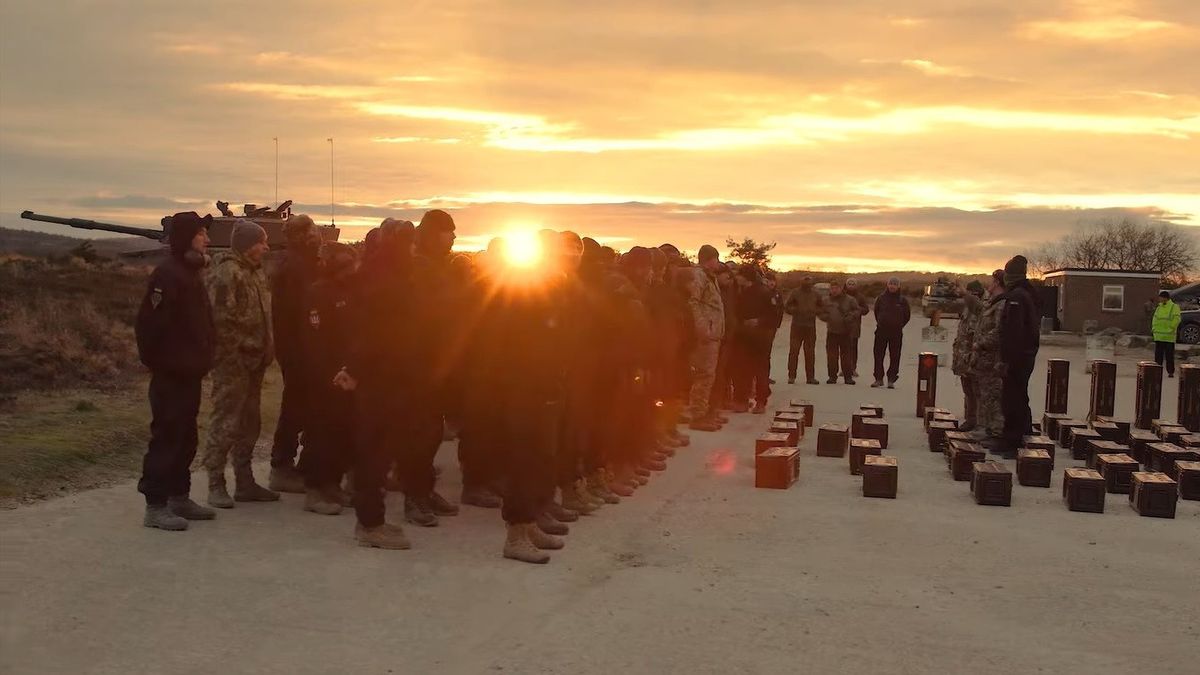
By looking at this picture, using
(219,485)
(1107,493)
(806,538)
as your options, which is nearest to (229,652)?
(219,485)

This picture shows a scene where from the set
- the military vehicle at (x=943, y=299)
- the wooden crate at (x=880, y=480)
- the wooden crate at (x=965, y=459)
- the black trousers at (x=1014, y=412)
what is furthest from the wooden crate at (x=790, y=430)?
the military vehicle at (x=943, y=299)

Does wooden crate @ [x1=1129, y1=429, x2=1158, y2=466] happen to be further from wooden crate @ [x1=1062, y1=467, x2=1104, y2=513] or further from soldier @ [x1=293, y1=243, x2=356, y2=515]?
soldier @ [x1=293, y1=243, x2=356, y2=515]

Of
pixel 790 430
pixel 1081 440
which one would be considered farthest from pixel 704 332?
pixel 1081 440

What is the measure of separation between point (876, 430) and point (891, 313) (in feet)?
26.2

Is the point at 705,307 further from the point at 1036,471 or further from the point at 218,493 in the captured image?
the point at 218,493

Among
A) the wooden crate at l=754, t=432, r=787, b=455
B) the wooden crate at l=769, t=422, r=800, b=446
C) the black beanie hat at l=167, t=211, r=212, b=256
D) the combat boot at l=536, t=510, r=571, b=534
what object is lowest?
the combat boot at l=536, t=510, r=571, b=534

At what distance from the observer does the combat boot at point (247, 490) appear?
919cm

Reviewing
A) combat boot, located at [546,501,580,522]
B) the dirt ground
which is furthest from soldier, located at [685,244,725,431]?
combat boot, located at [546,501,580,522]

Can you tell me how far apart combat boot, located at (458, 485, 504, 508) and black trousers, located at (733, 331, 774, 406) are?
823cm

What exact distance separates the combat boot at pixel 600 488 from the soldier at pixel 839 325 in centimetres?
1214

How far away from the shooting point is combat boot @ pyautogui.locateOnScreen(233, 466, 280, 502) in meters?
9.19

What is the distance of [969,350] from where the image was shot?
47.1 feet

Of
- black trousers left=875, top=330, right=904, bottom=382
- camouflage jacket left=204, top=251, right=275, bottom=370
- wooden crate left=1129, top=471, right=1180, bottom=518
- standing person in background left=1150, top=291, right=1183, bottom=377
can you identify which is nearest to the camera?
camouflage jacket left=204, top=251, right=275, bottom=370

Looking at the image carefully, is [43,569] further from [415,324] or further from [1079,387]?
[1079,387]
